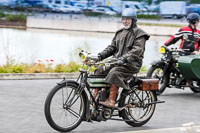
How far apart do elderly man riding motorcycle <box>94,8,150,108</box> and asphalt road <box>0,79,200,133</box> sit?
77cm

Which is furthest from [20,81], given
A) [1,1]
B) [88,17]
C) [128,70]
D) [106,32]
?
[1,1]

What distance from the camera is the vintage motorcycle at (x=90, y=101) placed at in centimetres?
687

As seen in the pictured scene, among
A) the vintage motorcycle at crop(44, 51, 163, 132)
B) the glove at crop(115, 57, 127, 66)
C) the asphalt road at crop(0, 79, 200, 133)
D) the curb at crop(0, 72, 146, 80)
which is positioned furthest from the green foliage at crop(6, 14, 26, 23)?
the glove at crop(115, 57, 127, 66)

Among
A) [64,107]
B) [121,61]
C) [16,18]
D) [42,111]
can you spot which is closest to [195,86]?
[42,111]

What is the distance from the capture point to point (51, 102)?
22.2 feet

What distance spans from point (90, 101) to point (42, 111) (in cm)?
208

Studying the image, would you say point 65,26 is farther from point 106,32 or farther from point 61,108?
point 61,108

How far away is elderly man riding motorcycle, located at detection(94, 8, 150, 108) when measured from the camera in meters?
7.25

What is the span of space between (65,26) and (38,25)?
3888 mm

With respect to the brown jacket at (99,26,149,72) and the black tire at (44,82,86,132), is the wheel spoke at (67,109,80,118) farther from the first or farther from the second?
the brown jacket at (99,26,149,72)

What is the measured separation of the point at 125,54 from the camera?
744 centimetres

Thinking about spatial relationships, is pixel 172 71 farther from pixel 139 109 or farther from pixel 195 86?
pixel 139 109

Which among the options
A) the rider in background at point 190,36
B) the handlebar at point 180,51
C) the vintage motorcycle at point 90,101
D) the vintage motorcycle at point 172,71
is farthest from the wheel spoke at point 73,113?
the rider in background at point 190,36

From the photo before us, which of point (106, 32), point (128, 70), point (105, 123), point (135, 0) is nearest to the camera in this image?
point (128, 70)
